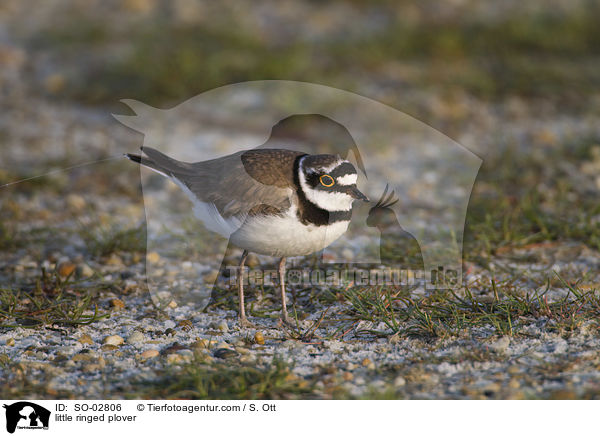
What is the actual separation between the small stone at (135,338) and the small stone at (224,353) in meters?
0.46

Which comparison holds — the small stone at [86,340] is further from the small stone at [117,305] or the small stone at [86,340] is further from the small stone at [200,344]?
the small stone at [200,344]

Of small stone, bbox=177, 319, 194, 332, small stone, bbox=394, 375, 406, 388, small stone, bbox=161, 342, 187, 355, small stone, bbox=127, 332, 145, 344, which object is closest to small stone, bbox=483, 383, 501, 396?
small stone, bbox=394, 375, 406, 388

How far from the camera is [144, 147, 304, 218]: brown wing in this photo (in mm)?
3887

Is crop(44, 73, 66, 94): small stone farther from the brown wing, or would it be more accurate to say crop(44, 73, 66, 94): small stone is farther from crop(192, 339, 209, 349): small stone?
crop(192, 339, 209, 349): small stone

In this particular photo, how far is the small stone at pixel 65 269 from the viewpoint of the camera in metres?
4.70

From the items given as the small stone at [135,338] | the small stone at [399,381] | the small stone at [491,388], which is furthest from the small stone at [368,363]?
the small stone at [135,338]

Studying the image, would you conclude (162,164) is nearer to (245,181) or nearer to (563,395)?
(245,181)

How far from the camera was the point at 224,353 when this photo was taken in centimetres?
373
